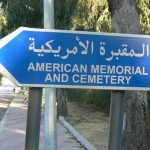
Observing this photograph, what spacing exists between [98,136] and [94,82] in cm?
1050

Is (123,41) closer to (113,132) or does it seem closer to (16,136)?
(113,132)

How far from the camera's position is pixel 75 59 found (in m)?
4.17

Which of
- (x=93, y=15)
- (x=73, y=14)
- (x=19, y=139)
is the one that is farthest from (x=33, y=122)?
(x=73, y=14)

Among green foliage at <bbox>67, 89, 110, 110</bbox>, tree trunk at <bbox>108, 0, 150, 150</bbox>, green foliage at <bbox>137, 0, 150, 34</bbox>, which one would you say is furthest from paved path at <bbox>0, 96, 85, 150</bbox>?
green foliage at <bbox>67, 89, 110, 110</bbox>

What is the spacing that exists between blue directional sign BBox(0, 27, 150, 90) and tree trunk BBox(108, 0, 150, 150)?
339cm

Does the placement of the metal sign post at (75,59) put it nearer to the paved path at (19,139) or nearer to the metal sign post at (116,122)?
the metal sign post at (116,122)

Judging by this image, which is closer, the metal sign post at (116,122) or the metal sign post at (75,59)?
the metal sign post at (75,59)

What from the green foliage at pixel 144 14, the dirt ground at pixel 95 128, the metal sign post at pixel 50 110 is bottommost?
the dirt ground at pixel 95 128

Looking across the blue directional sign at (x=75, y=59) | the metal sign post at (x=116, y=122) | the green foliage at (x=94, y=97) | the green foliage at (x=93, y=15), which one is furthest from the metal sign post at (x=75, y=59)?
the green foliage at (x=94, y=97)

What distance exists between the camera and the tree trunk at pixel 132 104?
7645 mm

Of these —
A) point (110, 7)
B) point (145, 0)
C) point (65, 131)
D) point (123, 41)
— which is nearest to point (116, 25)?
point (110, 7)

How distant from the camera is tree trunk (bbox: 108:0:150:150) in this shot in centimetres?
764

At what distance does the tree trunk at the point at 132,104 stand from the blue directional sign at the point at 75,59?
3387 millimetres

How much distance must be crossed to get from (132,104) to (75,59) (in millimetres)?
3857
